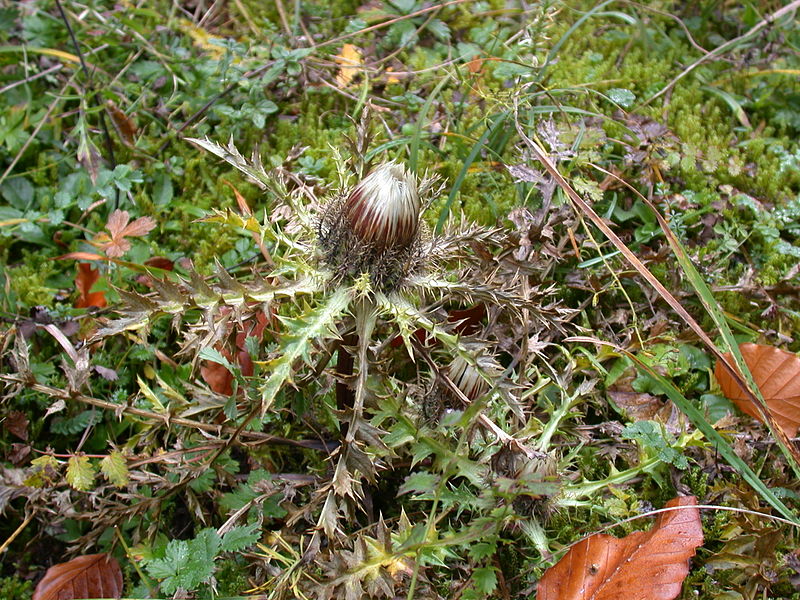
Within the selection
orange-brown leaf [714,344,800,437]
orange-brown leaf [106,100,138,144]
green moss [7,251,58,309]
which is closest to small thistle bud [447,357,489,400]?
orange-brown leaf [714,344,800,437]

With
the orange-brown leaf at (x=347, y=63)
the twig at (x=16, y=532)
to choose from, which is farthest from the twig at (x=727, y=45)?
the twig at (x=16, y=532)

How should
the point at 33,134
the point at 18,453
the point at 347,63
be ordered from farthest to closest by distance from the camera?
the point at 347,63 < the point at 33,134 < the point at 18,453

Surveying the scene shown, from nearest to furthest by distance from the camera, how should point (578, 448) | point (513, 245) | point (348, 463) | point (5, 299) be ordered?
point (348, 463) → point (578, 448) → point (513, 245) → point (5, 299)

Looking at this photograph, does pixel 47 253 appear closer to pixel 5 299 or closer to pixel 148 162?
pixel 5 299

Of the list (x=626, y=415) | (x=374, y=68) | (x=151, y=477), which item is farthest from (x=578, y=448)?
(x=374, y=68)

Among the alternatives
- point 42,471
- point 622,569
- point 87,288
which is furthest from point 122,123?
point 622,569

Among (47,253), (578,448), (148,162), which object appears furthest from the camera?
(148,162)

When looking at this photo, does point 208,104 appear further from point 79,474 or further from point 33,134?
point 79,474
